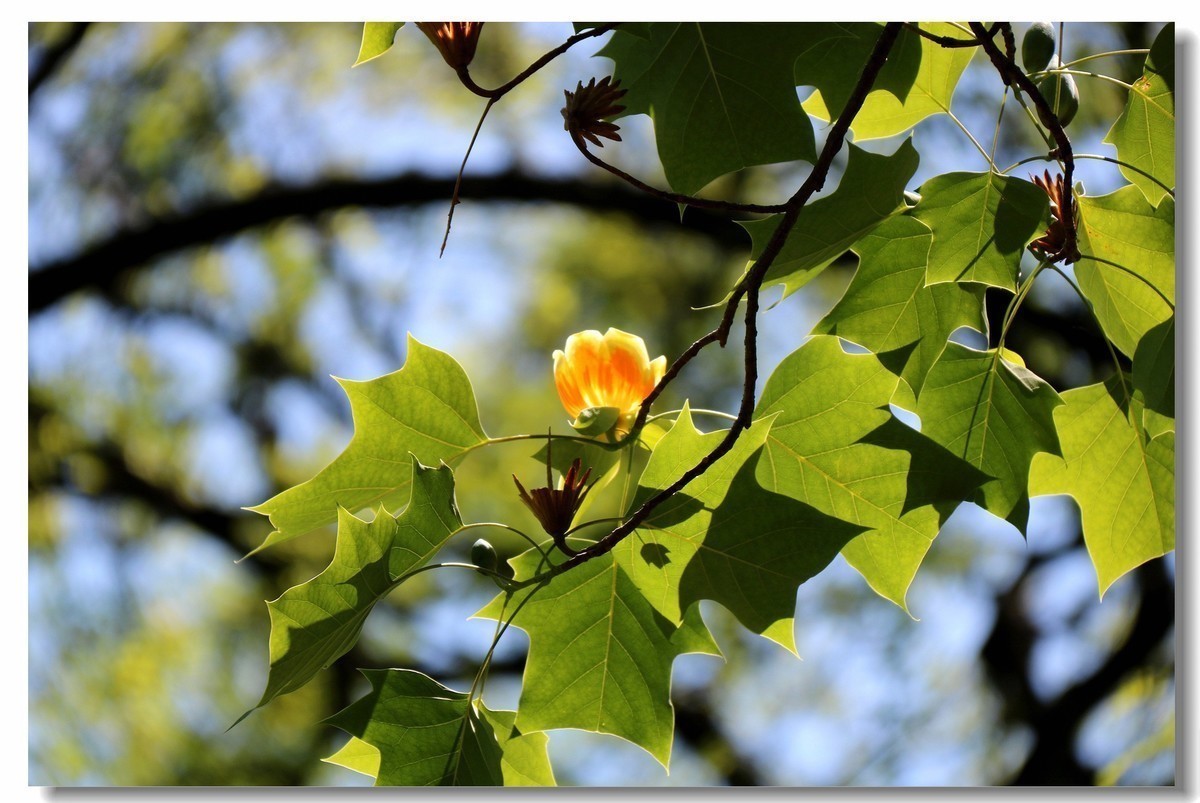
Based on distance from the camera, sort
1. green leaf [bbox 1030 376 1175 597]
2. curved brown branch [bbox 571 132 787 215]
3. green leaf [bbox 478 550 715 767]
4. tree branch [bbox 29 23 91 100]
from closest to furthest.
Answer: curved brown branch [bbox 571 132 787 215], green leaf [bbox 478 550 715 767], green leaf [bbox 1030 376 1175 597], tree branch [bbox 29 23 91 100]

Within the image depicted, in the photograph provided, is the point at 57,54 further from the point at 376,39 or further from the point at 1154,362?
the point at 1154,362

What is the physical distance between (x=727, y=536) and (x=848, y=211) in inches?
6.5

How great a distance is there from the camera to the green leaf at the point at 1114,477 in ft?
2.01

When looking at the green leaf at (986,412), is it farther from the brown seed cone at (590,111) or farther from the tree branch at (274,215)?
the tree branch at (274,215)

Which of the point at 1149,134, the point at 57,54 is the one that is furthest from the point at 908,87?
the point at 57,54

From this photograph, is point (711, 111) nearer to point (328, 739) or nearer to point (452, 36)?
point (452, 36)

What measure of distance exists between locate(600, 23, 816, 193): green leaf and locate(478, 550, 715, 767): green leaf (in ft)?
0.64

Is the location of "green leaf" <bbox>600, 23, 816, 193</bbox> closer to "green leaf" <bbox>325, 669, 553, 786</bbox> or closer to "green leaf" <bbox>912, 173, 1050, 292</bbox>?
"green leaf" <bbox>912, 173, 1050, 292</bbox>

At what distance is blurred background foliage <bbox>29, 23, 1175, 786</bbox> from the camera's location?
7.56ft

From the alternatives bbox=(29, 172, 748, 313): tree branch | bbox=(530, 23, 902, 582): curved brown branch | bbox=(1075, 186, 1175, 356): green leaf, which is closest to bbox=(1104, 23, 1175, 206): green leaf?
bbox=(1075, 186, 1175, 356): green leaf

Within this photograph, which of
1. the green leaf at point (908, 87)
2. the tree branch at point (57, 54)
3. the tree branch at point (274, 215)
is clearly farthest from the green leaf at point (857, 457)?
the tree branch at point (57, 54)

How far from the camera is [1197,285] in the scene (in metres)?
0.66
